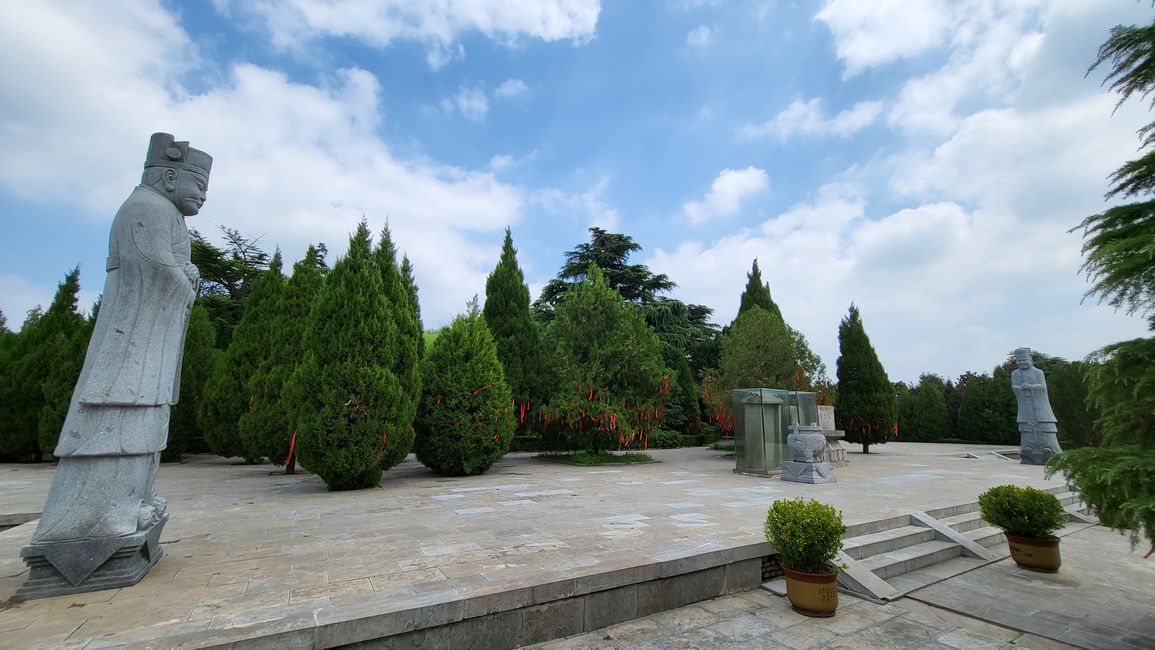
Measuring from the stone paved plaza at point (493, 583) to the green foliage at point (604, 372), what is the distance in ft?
18.2

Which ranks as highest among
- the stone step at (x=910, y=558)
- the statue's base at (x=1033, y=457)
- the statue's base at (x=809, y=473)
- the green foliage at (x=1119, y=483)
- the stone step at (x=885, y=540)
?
the green foliage at (x=1119, y=483)

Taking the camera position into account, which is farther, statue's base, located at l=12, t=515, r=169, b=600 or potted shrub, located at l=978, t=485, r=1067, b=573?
potted shrub, located at l=978, t=485, r=1067, b=573

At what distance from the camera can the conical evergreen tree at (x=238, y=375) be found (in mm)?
12609

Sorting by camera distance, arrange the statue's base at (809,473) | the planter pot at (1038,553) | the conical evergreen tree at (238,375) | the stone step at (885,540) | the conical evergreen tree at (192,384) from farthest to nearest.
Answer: the conical evergreen tree at (192,384) < the conical evergreen tree at (238,375) < the statue's base at (809,473) < the stone step at (885,540) < the planter pot at (1038,553)

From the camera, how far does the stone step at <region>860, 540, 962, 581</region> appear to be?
192 inches

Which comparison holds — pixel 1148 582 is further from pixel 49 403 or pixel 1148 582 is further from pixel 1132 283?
pixel 49 403

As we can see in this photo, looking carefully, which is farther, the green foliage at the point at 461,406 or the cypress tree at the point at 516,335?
the cypress tree at the point at 516,335

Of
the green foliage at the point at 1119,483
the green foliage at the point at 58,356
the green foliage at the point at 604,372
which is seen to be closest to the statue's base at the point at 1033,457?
the green foliage at the point at 604,372

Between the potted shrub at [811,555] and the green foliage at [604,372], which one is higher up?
the green foliage at [604,372]

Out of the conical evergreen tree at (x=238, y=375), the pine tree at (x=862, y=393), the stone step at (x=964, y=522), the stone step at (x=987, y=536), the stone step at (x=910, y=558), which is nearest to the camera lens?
the stone step at (x=910, y=558)

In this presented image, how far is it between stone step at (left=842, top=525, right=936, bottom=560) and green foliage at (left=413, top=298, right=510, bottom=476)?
270 inches

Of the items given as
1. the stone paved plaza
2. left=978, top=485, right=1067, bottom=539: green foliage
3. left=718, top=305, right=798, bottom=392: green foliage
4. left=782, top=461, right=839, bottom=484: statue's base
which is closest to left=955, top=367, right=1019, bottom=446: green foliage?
left=718, top=305, right=798, bottom=392: green foliage

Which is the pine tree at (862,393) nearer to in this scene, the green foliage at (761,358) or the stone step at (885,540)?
the green foliage at (761,358)

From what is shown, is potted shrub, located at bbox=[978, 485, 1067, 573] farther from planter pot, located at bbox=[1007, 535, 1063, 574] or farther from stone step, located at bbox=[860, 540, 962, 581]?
stone step, located at bbox=[860, 540, 962, 581]
